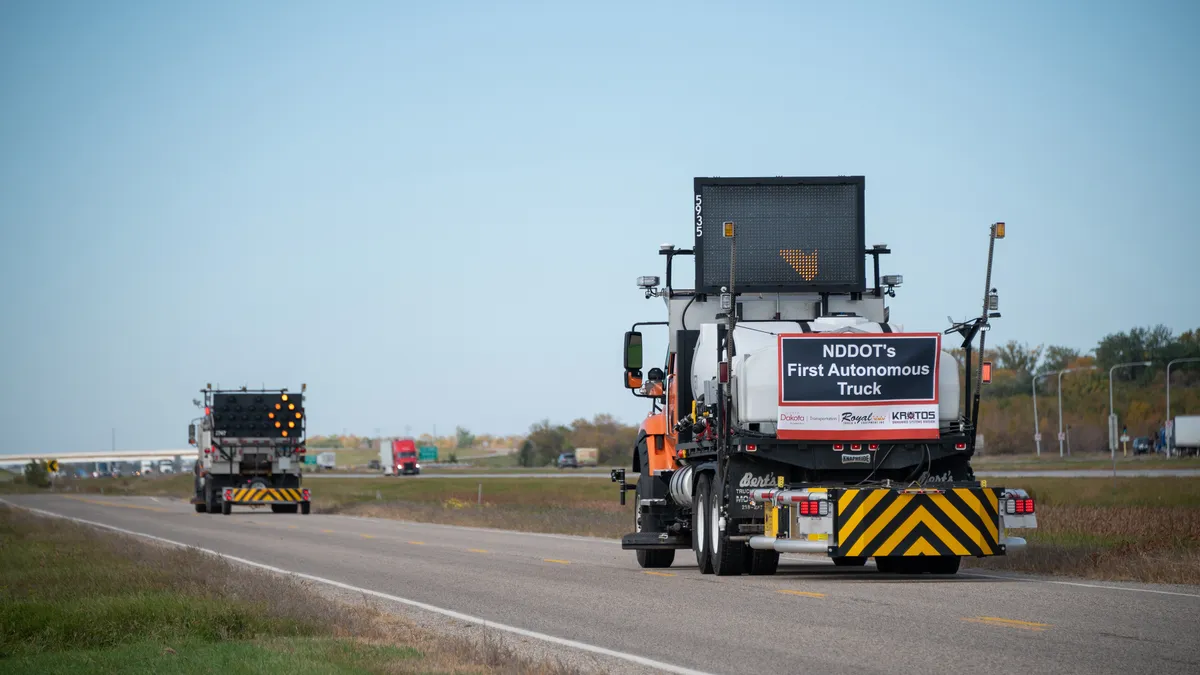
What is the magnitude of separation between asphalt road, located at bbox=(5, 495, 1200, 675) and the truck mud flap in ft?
1.27

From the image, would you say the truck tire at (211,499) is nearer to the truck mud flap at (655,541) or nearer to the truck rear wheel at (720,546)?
the truck mud flap at (655,541)

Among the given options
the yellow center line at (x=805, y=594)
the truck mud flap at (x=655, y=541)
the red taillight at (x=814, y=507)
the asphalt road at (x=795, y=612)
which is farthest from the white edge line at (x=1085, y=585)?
the truck mud flap at (x=655, y=541)

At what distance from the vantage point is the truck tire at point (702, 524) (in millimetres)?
18266

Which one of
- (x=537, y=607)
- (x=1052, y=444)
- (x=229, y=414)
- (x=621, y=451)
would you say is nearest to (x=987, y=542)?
(x=537, y=607)

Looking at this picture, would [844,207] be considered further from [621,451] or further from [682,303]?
[621,451]

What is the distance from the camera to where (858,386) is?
55.4 ft

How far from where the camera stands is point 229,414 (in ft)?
153

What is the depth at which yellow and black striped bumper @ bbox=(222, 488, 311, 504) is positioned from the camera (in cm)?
4622

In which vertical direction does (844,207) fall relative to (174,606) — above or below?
above

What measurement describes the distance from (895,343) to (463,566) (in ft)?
26.2

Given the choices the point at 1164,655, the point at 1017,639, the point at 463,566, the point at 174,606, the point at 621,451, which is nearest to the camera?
the point at 1164,655

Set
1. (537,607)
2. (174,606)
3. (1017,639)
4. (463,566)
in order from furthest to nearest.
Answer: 1. (463,566)
2. (537,607)
3. (174,606)
4. (1017,639)

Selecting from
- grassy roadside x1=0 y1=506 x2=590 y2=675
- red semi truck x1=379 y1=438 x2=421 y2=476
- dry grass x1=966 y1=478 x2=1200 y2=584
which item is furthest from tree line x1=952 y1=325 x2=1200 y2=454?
grassy roadside x1=0 y1=506 x2=590 y2=675

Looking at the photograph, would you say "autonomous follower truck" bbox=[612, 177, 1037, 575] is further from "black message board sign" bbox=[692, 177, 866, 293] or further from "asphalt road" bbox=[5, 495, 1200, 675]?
"asphalt road" bbox=[5, 495, 1200, 675]
